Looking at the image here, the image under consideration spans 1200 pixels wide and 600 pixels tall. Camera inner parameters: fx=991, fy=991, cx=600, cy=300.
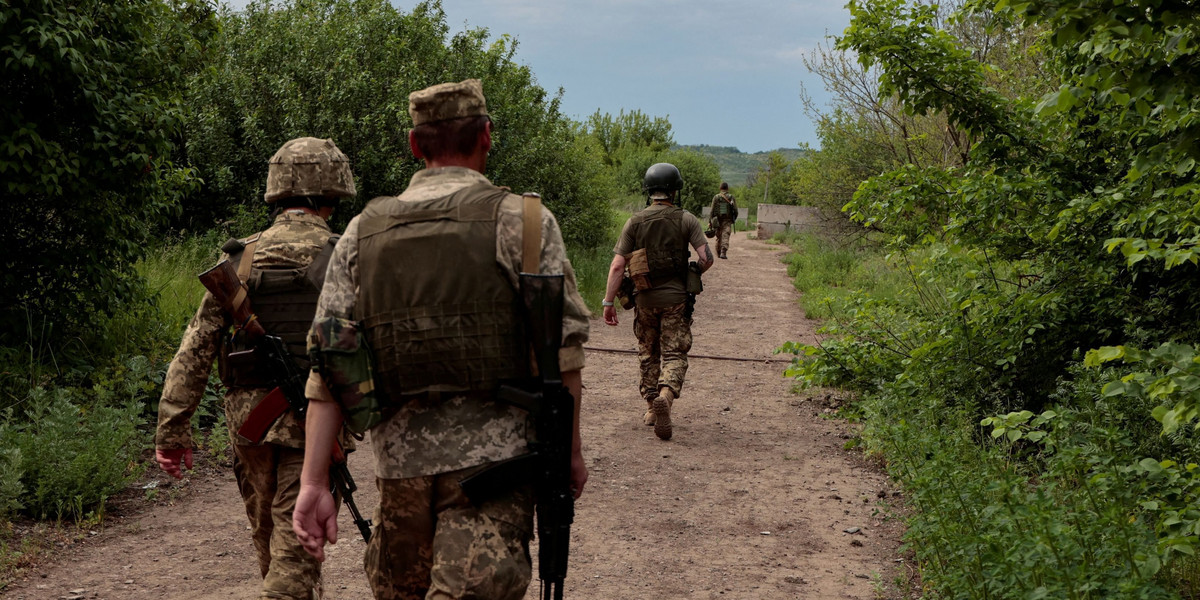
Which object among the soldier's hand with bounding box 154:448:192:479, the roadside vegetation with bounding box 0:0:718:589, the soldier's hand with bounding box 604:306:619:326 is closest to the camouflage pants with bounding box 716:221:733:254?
the roadside vegetation with bounding box 0:0:718:589

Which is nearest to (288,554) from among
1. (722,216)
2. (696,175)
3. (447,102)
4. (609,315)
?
(447,102)

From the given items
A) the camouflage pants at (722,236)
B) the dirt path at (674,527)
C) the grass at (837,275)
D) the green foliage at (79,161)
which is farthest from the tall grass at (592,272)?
the green foliage at (79,161)

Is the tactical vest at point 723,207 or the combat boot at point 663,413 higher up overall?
the tactical vest at point 723,207

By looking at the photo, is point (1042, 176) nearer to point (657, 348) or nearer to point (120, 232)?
point (657, 348)

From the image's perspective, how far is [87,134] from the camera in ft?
23.6

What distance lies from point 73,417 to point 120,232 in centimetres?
218

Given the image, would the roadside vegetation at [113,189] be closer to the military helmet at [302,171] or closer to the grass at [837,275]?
the military helmet at [302,171]

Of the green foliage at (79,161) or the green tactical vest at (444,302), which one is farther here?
the green foliage at (79,161)

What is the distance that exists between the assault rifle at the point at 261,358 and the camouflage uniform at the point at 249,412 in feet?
0.14

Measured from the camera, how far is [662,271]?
25.6 feet

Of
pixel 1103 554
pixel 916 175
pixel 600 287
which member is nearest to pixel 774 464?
pixel 916 175

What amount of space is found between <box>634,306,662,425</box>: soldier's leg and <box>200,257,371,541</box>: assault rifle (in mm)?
4544

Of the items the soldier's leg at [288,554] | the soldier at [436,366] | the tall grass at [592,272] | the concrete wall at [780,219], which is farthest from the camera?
the concrete wall at [780,219]

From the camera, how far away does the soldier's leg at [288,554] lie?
3320 millimetres
